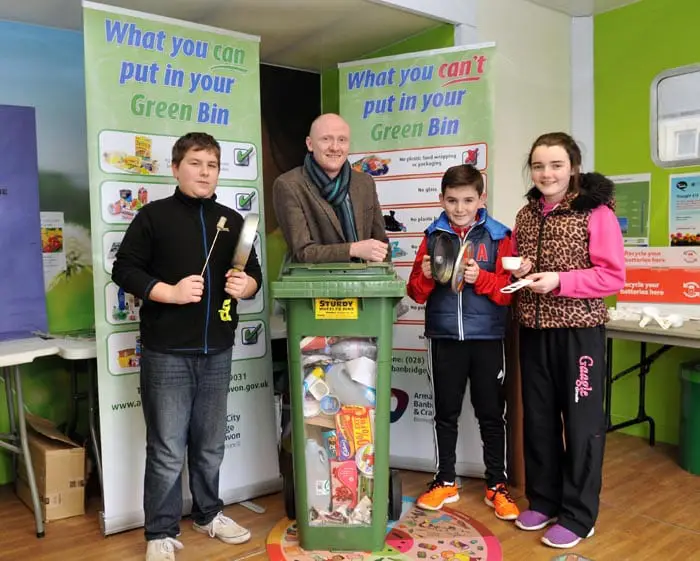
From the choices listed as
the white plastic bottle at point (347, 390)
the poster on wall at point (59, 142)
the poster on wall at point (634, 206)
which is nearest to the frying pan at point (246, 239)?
the white plastic bottle at point (347, 390)

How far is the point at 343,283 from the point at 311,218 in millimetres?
484

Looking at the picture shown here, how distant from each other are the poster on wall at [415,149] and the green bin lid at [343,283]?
3.43 ft

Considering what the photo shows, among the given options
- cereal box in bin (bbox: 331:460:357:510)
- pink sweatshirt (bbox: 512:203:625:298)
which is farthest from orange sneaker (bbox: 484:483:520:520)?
pink sweatshirt (bbox: 512:203:625:298)

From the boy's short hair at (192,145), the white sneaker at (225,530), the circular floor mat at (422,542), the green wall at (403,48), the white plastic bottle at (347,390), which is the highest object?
the green wall at (403,48)

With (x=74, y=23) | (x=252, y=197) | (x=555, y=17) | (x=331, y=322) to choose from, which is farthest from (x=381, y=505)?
(x=555, y=17)

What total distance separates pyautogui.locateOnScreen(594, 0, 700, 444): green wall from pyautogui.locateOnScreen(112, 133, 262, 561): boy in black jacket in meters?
2.79

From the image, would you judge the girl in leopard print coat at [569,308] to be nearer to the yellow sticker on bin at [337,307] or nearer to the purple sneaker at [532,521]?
the purple sneaker at [532,521]

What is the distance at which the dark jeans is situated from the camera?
249 cm

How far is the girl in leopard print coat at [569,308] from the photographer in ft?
8.12

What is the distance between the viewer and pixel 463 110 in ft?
11.2

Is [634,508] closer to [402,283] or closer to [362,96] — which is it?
[402,283]

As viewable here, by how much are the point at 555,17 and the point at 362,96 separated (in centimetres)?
163

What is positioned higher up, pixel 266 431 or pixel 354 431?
pixel 354 431

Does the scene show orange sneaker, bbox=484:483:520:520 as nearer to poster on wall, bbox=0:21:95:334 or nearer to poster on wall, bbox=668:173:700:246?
poster on wall, bbox=668:173:700:246
